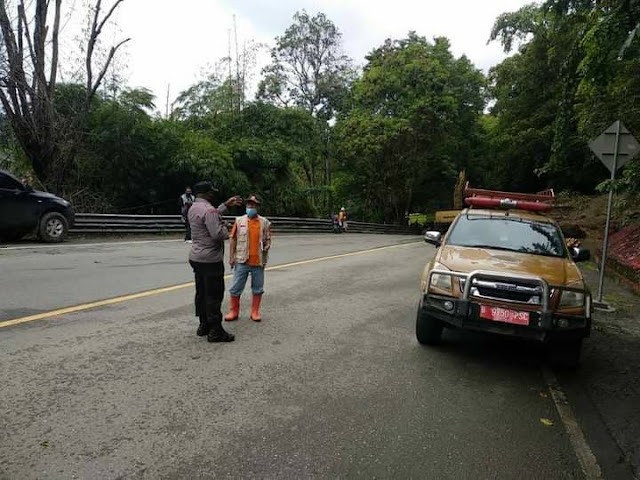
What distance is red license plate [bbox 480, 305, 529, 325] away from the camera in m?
4.64

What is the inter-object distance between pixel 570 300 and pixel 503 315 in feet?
2.20

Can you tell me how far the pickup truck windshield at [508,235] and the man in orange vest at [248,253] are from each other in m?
2.44

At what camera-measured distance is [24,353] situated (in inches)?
176

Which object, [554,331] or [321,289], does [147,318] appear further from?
[554,331]

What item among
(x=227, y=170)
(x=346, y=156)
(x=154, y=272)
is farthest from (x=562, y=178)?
(x=154, y=272)

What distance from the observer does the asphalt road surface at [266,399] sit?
2988 mm

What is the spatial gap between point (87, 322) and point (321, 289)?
4.05m

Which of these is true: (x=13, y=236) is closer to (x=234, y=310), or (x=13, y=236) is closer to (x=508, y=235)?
(x=234, y=310)

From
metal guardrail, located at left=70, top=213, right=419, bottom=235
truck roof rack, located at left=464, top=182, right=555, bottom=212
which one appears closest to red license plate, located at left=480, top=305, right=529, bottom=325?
truck roof rack, located at left=464, top=182, right=555, bottom=212

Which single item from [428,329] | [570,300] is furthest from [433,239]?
[570,300]

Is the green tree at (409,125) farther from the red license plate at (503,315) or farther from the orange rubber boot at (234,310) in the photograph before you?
the red license plate at (503,315)

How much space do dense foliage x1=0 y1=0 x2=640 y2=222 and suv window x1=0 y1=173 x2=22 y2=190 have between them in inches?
232

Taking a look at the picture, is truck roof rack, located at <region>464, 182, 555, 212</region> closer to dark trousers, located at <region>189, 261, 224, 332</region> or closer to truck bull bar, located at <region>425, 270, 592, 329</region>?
truck bull bar, located at <region>425, 270, 592, 329</region>

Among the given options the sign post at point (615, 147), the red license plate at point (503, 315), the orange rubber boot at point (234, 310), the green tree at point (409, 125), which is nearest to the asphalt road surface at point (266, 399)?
the orange rubber boot at point (234, 310)
